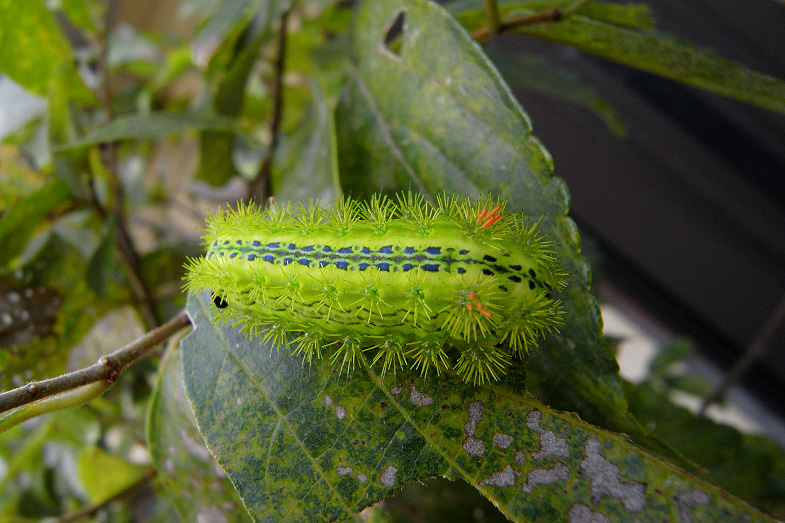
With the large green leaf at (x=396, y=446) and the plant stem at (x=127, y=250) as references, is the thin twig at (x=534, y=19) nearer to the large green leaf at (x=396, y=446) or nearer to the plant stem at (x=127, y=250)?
the large green leaf at (x=396, y=446)

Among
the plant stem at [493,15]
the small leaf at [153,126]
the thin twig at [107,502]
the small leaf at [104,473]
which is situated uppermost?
the plant stem at [493,15]

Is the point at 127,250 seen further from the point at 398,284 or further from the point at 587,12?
the point at 587,12

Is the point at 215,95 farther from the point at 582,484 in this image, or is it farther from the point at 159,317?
the point at 582,484

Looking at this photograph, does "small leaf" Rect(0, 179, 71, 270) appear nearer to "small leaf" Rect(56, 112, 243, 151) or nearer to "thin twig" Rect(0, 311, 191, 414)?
"small leaf" Rect(56, 112, 243, 151)

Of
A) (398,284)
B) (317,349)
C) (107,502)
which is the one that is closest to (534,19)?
(398,284)

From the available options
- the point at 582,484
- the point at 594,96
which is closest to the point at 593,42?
the point at 594,96

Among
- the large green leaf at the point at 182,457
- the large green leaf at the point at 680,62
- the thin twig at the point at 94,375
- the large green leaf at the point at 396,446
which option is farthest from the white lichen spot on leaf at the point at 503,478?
the large green leaf at the point at 680,62
